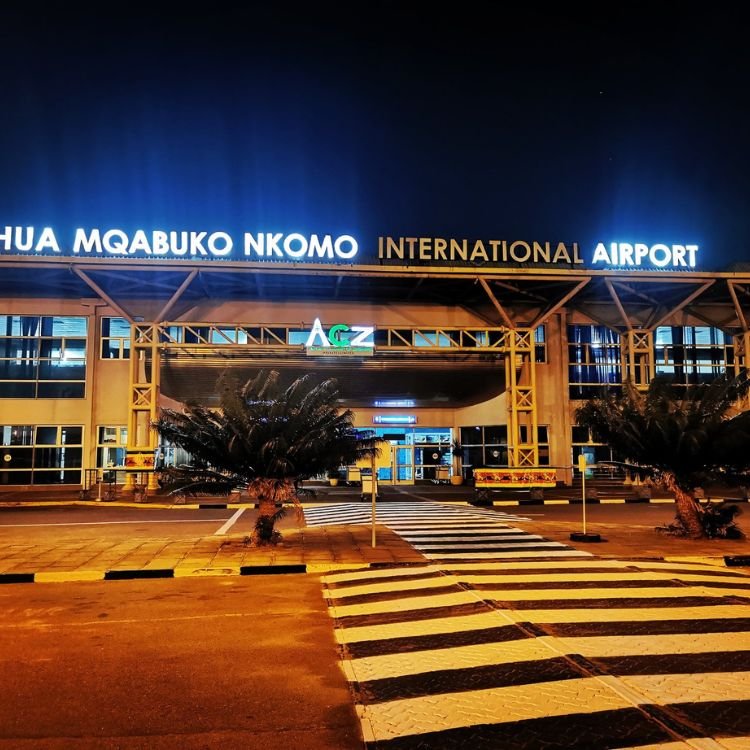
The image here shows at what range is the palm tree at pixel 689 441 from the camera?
45.4 ft

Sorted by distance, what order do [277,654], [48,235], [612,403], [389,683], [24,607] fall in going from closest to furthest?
[389,683], [277,654], [24,607], [612,403], [48,235]

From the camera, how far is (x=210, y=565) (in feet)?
36.0

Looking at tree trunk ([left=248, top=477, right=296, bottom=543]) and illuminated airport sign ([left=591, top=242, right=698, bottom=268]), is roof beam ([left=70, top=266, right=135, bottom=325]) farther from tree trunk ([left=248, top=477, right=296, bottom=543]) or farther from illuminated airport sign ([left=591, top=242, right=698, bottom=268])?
illuminated airport sign ([left=591, top=242, right=698, bottom=268])

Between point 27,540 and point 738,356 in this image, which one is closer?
point 27,540

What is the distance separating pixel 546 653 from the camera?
Result: 20.0 feet

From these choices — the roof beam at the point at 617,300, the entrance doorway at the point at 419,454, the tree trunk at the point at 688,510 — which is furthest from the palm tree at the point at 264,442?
the entrance doorway at the point at 419,454

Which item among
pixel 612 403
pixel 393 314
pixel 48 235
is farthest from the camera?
pixel 393 314

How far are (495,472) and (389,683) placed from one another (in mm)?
18066

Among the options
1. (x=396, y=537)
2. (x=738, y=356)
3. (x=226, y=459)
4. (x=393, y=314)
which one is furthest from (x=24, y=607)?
(x=738, y=356)

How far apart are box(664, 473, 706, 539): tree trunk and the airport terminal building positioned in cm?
1398

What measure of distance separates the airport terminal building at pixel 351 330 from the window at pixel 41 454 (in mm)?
65

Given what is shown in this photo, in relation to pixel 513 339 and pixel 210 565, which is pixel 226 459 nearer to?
pixel 210 565

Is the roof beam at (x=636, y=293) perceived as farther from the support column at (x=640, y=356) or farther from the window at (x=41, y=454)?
the window at (x=41, y=454)

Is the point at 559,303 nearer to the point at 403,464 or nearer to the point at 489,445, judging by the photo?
the point at 489,445
